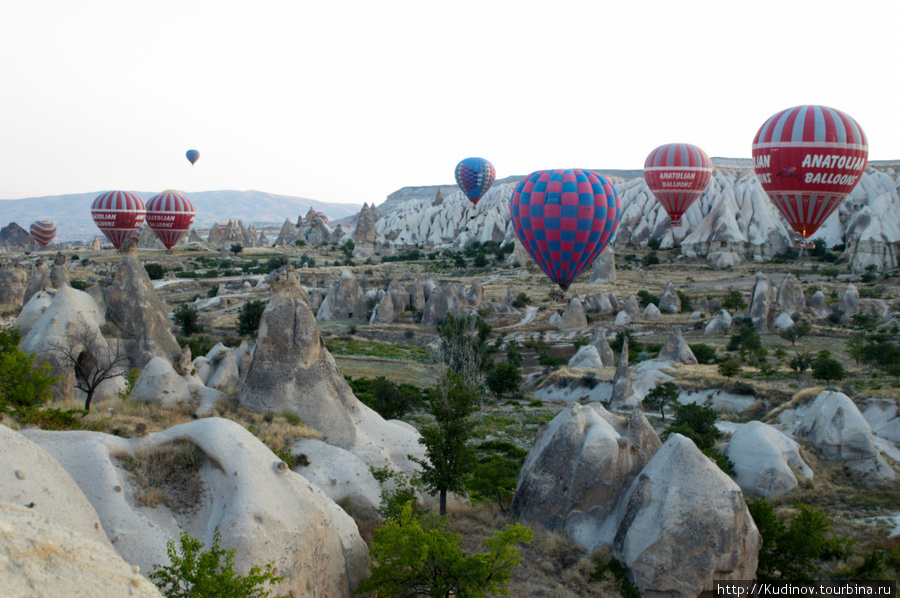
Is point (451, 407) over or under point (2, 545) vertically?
under

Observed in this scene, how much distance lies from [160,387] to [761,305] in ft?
101

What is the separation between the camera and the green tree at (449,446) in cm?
1130

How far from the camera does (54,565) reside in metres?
3.62

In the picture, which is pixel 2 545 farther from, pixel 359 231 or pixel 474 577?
pixel 359 231

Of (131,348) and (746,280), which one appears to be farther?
(746,280)

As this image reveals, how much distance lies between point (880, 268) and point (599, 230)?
129 ft

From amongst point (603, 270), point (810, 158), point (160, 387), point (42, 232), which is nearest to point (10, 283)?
point (160, 387)

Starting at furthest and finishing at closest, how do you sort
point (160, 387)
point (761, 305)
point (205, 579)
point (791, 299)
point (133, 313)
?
point (791, 299) → point (761, 305) → point (133, 313) → point (160, 387) → point (205, 579)

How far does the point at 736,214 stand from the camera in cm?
7625

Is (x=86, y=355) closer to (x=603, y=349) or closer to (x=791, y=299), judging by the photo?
(x=603, y=349)

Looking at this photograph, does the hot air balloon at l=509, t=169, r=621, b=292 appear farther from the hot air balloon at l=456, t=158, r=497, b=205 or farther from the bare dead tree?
the hot air balloon at l=456, t=158, r=497, b=205

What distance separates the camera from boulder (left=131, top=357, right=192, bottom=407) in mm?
11852

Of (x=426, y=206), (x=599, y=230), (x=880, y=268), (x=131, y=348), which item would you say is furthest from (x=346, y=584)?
(x=426, y=206)

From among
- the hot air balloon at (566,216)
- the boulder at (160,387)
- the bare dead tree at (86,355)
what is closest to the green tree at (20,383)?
the boulder at (160,387)
